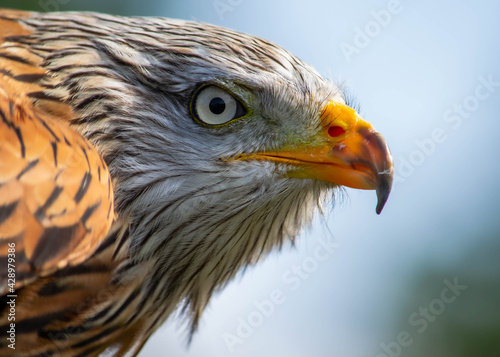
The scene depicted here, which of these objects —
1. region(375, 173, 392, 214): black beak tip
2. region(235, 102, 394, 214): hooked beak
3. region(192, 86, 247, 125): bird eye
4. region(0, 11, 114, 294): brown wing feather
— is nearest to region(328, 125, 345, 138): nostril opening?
region(235, 102, 394, 214): hooked beak

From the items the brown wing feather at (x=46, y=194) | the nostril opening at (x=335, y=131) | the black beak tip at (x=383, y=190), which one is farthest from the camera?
the nostril opening at (x=335, y=131)

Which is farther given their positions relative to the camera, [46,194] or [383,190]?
[383,190]

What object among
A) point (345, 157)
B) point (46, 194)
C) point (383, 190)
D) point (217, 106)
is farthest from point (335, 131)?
point (46, 194)

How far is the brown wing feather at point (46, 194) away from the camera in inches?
79.2

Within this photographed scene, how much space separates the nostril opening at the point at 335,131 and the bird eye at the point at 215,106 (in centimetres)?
41

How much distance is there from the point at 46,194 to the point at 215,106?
2.77 feet

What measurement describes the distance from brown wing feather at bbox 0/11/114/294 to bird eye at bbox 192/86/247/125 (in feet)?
1.69

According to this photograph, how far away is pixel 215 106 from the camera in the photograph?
2598 millimetres

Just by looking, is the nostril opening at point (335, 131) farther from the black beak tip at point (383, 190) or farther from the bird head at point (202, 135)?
the black beak tip at point (383, 190)

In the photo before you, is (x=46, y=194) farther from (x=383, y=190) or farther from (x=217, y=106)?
(x=383, y=190)

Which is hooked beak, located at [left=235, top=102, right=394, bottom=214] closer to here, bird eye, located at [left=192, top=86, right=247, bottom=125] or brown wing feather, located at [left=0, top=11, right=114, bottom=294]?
bird eye, located at [left=192, top=86, right=247, bottom=125]

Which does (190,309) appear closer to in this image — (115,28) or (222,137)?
(222,137)

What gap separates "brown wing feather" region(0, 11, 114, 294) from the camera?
2.01 m

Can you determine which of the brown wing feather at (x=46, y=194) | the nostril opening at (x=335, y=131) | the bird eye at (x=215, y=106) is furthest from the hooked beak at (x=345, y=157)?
the brown wing feather at (x=46, y=194)
